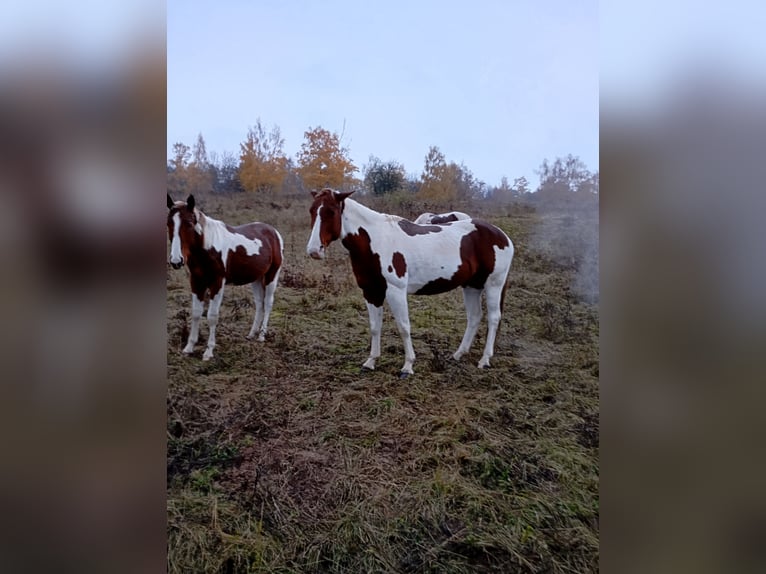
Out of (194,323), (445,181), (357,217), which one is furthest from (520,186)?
(194,323)

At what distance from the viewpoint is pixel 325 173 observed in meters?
2.23

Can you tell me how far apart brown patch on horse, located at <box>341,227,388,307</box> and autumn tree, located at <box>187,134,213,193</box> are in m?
0.68

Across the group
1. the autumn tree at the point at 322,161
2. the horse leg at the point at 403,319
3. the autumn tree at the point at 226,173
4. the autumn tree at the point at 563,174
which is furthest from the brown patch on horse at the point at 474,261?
the autumn tree at the point at 226,173

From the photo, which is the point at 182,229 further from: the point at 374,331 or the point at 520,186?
the point at 520,186

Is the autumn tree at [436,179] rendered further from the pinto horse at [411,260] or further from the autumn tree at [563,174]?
the autumn tree at [563,174]

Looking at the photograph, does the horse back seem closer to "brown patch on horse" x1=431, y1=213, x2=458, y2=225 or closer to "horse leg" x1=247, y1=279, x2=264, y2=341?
"horse leg" x1=247, y1=279, x2=264, y2=341

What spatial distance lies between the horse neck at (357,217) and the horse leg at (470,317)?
579 mm

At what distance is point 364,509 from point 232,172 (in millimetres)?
1634

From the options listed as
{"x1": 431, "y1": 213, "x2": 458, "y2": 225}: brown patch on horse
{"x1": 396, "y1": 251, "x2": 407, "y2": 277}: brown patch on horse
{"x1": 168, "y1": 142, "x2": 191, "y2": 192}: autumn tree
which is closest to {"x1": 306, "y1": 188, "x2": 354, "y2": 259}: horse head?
{"x1": 396, "y1": 251, "x2": 407, "y2": 277}: brown patch on horse

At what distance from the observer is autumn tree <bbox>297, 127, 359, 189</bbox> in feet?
7.09
